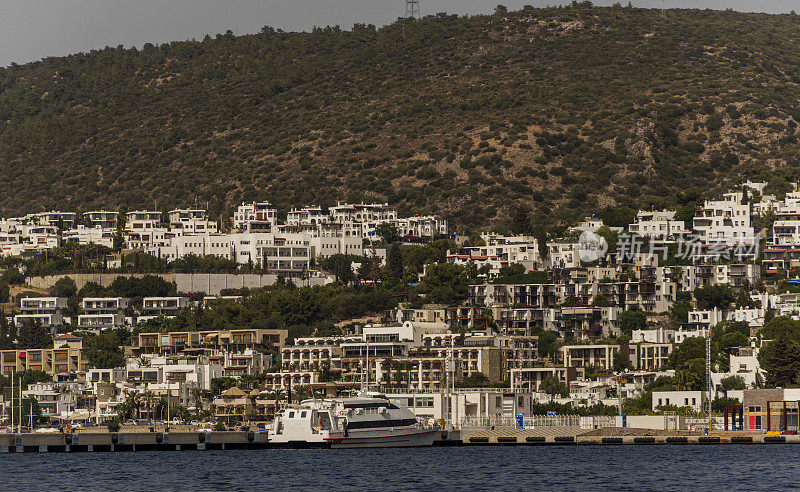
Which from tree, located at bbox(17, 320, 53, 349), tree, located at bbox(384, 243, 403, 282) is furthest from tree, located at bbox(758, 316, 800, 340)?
tree, located at bbox(17, 320, 53, 349)

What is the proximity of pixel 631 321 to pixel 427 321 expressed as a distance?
19364mm

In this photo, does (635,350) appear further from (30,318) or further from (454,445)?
Answer: (30,318)

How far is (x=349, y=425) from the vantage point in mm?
106938

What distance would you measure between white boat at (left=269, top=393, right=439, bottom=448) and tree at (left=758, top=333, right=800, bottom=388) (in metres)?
32.3

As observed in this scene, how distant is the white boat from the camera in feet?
351

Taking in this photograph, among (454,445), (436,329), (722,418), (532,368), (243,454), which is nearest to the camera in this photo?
(243,454)

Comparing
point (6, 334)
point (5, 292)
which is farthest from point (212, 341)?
point (5, 292)

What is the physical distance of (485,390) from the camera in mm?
130125

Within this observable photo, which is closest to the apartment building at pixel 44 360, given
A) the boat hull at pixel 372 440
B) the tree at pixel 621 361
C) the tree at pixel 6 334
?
the tree at pixel 6 334

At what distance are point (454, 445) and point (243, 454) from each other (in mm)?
15748

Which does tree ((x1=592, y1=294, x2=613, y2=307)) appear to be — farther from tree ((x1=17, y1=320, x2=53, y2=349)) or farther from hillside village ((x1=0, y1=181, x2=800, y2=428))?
tree ((x1=17, y1=320, x2=53, y2=349))

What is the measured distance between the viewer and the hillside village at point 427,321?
137625 mm

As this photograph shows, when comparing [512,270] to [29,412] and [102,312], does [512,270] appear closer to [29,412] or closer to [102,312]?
[102,312]

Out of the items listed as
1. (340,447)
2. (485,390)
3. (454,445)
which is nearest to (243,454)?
(340,447)
